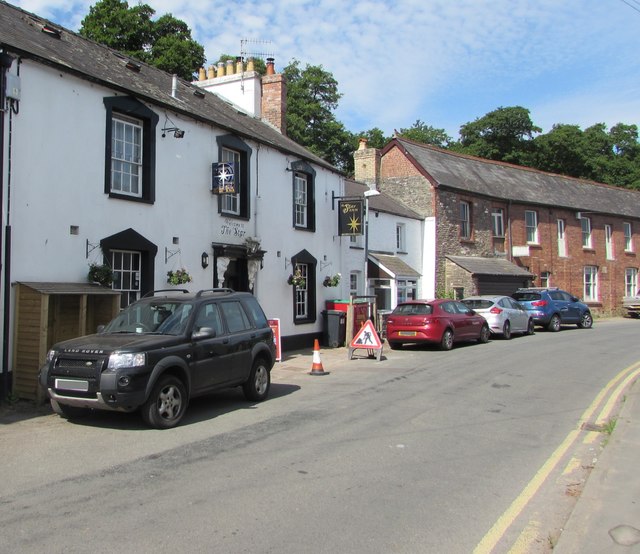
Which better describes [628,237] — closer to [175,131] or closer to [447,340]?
[447,340]

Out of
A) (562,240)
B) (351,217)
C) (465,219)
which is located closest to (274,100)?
(351,217)

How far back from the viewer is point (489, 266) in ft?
94.8

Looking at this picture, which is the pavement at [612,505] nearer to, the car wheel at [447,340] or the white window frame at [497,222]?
the car wheel at [447,340]

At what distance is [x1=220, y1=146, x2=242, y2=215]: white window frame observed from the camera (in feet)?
50.0

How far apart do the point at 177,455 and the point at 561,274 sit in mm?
32075

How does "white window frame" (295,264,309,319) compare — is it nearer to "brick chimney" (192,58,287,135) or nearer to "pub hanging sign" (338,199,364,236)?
"pub hanging sign" (338,199,364,236)

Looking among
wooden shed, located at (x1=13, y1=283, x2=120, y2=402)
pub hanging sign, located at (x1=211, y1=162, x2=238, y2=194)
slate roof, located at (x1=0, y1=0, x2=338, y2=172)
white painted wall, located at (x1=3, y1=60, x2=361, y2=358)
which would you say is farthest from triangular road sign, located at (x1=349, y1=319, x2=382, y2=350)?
wooden shed, located at (x1=13, y1=283, x2=120, y2=402)

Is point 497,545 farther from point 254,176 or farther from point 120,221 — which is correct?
point 254,176

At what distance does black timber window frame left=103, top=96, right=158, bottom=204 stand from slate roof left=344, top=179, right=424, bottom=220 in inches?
488

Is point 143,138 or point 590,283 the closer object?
point 143,138

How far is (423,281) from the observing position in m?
27.4

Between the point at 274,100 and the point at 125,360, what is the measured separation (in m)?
16.0

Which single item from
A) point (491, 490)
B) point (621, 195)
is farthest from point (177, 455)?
point (621, 195)

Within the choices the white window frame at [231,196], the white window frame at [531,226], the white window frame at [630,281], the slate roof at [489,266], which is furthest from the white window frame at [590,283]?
the white window frame at [231,196]
